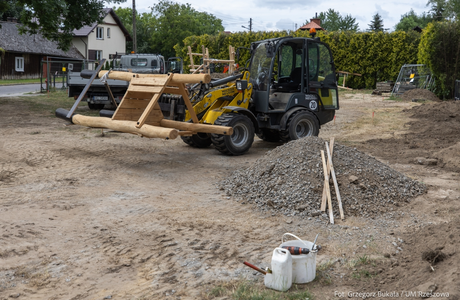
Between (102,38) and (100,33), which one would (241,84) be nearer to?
(102,38)

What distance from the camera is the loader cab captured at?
415 inches

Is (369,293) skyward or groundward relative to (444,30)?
groundward

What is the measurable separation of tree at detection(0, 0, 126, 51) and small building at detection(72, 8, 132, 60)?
3306 centimetres

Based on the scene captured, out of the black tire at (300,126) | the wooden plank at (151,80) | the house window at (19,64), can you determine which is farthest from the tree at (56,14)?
the house window at (19,64)

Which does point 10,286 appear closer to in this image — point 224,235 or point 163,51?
point 224,235

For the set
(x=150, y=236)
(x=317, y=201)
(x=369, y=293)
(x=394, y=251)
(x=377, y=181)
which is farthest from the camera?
(x=377, y=181)

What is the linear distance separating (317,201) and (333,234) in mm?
907

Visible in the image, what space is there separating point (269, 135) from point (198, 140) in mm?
1876

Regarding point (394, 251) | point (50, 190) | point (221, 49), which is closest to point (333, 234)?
point (394, 251)

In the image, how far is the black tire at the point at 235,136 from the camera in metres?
9.72

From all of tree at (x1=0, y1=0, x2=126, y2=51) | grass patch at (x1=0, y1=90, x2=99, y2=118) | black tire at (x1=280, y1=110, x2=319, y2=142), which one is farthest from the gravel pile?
tree at (x1=0, y1=0, x2=126, y2=51)

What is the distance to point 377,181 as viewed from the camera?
702 cm

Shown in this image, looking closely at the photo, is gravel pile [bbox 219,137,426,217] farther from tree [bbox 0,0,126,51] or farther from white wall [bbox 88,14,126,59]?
white wall [bbox 88,14,126,59]

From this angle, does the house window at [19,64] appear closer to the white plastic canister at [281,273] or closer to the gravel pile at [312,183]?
the gravel pile at [312,183]
